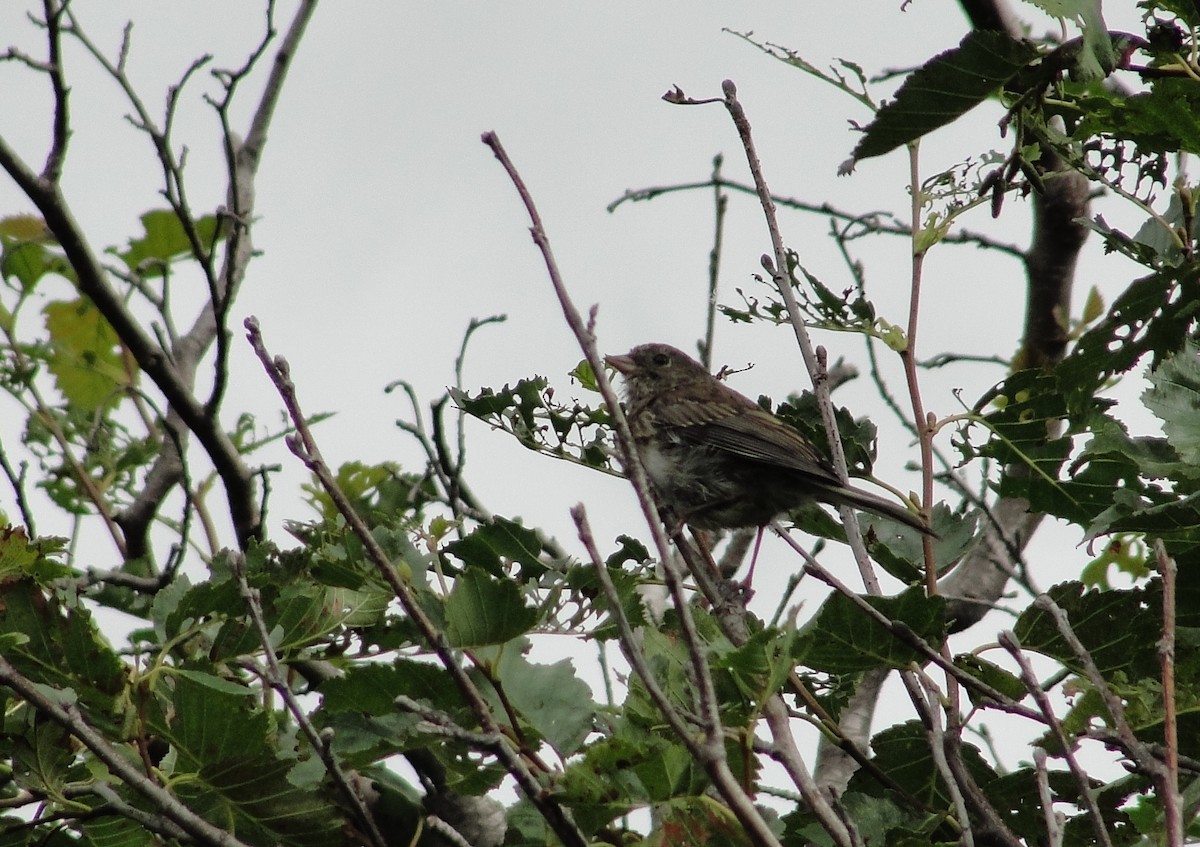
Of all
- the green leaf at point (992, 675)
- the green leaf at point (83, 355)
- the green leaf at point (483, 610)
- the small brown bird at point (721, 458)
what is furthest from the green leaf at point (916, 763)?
the green leaf at point (83, 355)

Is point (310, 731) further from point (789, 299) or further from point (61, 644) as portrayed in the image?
point (789, 299)

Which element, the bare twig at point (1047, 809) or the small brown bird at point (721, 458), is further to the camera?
the small brown bird at point (721, 458)

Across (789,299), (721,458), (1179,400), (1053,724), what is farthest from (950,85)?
(721,458)

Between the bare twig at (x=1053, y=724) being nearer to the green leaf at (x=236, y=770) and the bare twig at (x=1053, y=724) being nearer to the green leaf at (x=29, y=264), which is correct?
the green leaf at (x=236, y=770)

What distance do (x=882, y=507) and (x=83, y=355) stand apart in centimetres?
361

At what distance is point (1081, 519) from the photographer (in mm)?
3617

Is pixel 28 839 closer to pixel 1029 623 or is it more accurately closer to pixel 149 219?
pixel 1029 623

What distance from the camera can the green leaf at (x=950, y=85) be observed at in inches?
98.6

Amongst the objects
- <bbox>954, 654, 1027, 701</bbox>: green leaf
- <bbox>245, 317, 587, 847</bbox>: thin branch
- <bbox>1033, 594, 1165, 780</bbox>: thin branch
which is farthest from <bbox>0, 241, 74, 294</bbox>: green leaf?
<bbox>1033, 594, 1165, 780</bbox>: thin branch

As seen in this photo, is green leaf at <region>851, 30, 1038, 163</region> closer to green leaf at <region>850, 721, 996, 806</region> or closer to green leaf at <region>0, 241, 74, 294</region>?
green leaf at <region>850, 721, 996, 806</region>

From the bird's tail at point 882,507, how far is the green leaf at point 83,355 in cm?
331

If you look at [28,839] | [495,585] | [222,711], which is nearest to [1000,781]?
[495,585]

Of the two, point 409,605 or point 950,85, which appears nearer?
point 409,605

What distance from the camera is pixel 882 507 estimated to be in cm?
403
